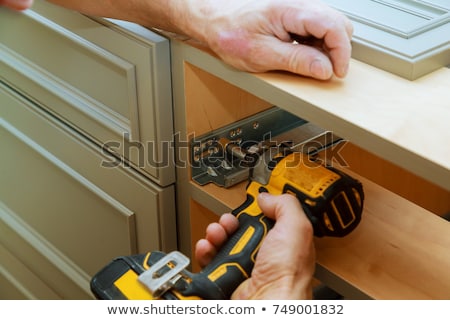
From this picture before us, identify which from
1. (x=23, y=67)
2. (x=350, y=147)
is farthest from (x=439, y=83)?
(x=23, y=67)

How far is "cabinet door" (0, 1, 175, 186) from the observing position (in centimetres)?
92

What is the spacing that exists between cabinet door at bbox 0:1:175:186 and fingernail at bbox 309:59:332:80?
201 millimetres

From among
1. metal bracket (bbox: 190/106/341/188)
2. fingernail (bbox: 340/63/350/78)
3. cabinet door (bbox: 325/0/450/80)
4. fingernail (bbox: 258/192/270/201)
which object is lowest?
metal bracket (bbox: 190/106/341/188)

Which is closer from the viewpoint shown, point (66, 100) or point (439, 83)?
point (439, 83)

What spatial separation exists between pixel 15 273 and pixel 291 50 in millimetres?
942

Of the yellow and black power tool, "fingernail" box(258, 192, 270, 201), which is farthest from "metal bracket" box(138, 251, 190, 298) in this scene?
"fingernail" box(258, 192, 270, 201)

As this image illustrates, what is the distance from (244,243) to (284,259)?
0.06 m

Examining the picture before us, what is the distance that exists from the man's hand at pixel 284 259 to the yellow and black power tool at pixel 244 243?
2 centimetres

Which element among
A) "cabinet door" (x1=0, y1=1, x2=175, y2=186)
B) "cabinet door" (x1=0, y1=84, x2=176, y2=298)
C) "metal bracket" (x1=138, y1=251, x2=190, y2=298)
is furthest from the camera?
"cabinet door" (x1=0, y1=84, x2=176, y2=298)

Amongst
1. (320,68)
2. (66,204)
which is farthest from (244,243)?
(66,204)

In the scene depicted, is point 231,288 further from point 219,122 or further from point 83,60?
point 83,60

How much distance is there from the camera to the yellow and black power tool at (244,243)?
0.74 meters

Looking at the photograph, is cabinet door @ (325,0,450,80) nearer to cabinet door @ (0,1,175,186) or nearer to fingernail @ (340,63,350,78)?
fingernail @ (340,63,350,78)

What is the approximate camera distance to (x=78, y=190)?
1.15m
